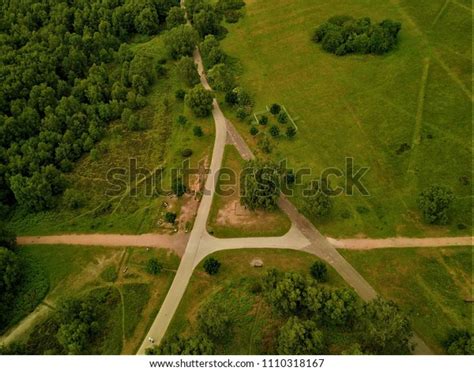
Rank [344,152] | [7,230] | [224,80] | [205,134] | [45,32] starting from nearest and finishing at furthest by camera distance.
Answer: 1. [7,230]
2. [344,152]
3. [205,134]
4. [224,80]
5. [45,32]

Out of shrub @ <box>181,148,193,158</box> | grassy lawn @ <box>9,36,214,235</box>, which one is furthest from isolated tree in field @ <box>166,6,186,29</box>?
shrub @ <box>181,148,193,158</box>

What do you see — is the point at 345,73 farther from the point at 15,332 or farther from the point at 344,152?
the point at 15,332

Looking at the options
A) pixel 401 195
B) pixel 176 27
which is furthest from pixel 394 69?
pixel 176 27

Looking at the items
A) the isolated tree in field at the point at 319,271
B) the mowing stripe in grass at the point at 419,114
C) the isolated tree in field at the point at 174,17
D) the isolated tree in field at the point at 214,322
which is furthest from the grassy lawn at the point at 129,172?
the mowing stripe in grass at the point at 419,114

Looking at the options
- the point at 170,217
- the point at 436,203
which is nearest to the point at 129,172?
the point at 170,217

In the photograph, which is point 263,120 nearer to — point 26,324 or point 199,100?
point 199,100

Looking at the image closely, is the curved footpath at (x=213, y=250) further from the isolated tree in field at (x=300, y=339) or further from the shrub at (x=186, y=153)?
the isolated tree in field at (x=300, y=339)

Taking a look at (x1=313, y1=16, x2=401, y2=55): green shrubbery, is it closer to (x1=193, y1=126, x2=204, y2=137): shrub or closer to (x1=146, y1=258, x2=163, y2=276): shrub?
(x1=193, y1=126, x2=204, y2=137): shrub
